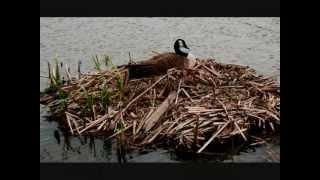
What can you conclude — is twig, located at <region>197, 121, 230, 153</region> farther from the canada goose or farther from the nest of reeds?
the canada goose

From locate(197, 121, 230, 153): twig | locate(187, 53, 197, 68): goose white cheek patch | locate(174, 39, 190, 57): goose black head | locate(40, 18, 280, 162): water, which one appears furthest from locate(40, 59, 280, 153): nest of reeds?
locate(40, 18, 280, 162): water

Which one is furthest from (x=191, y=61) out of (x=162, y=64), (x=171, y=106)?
(x=171, y=106)

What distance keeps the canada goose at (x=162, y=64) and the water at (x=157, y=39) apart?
1.05 metres

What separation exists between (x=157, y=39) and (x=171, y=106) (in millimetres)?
3100

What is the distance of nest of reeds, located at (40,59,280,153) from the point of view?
826cm

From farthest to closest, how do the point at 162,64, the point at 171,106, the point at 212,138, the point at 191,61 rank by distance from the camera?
→ the point at 191,61, the point at 162,64, the point at 171,106, the point at 212,138

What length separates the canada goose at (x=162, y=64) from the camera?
376 inches

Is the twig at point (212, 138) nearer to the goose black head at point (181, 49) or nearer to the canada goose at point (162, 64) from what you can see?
the canada goose at point (162, 64)

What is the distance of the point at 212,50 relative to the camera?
1131 centimetres

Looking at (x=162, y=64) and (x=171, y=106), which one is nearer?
(x=171, y=106)

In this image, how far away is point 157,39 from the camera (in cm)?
1155

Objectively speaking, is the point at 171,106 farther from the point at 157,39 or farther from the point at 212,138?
the point at 157,39

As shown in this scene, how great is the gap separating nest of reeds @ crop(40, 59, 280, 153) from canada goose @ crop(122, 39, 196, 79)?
12 cm

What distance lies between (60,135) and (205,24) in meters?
4.57
